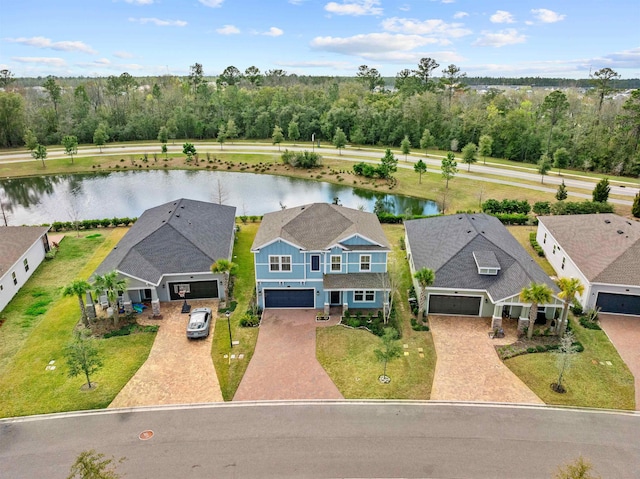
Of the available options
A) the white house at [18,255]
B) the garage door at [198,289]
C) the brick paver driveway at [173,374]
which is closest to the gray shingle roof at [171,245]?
the garage door at [198,289]

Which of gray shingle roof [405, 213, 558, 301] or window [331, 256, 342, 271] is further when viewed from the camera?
window [331, 256, 342, 271]

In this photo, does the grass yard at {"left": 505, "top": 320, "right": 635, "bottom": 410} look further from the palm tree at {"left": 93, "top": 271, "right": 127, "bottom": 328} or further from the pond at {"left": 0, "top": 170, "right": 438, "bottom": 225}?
the pond at {"left": 0, "top": 170, "right": 438, "bottom": 225}

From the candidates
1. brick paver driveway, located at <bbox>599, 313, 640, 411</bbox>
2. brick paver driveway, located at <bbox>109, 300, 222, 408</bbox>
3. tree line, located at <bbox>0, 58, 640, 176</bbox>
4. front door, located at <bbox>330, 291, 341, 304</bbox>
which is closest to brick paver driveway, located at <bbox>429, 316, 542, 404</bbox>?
brick paver driveway, located at <bbox>599, 313, 640, 411</bbox>

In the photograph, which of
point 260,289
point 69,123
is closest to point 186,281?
point 260,289

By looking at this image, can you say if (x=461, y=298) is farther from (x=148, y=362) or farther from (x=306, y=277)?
(x=148, y=362)

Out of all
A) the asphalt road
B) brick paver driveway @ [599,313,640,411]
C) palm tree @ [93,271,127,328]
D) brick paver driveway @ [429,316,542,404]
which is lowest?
the asphalt road

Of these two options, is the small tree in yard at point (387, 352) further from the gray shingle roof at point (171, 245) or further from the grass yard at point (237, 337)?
the gray shingle roof at point (171, 245)
